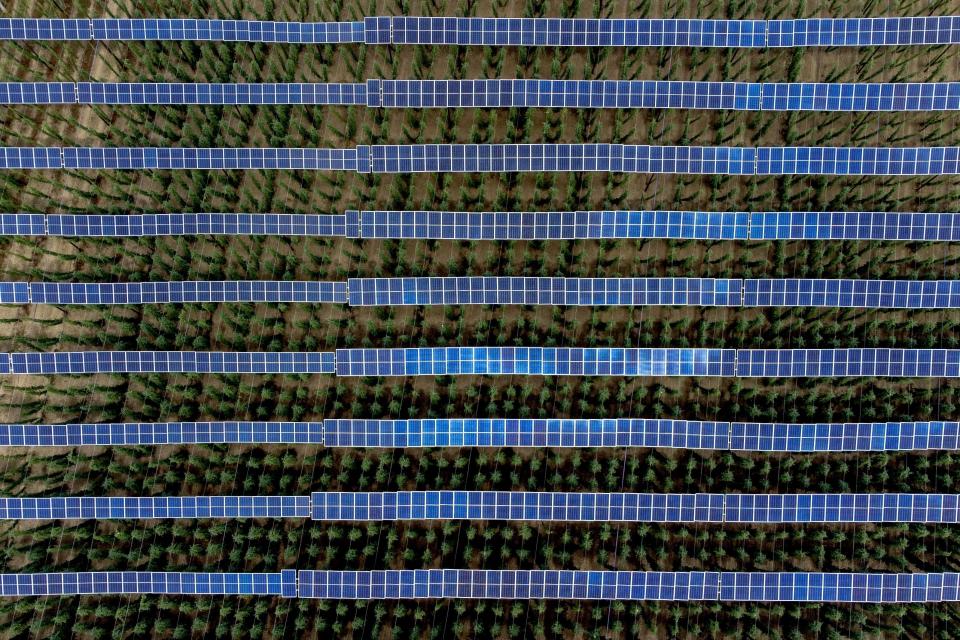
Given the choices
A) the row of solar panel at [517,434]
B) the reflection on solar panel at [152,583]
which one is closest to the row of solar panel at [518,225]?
the row of solar panel at [517,434]

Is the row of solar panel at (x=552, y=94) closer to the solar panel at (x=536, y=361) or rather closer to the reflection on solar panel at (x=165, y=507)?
the solar panel at (x=536, y=361)

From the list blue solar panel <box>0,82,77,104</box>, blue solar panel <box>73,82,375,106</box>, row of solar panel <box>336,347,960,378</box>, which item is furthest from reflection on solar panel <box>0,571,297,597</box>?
blue solar panel <box>0,82,77,104</box>

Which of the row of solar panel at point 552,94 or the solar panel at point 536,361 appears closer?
the solar panel at point 536,361

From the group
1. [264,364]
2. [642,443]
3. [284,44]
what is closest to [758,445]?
[642,443]

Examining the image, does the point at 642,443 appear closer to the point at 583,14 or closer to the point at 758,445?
the point at 758,445

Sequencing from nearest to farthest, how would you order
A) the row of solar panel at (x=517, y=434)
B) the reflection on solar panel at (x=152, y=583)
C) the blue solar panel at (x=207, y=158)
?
the reflection on solar panel at (x=152, y=583)
the row of solar panel at (x=517, y=434)
the blue solar panel at (x=207, y=158)

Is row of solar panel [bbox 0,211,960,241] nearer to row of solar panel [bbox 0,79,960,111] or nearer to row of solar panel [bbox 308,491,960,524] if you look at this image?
row of solar panel [bbox 0,79,960,111]
